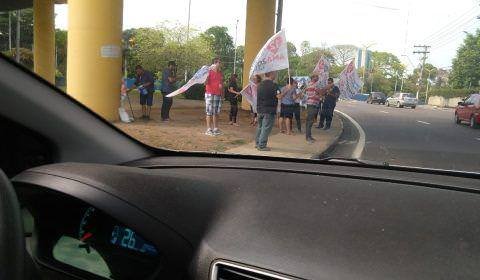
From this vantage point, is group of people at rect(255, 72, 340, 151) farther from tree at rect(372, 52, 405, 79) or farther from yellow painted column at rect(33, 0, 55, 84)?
yellow painted column at rect(33, 0, 55, 84)

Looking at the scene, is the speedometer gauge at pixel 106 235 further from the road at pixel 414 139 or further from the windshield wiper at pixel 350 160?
the road at pixel 414 139

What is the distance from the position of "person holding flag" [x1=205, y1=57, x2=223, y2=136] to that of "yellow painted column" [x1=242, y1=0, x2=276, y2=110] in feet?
4.28

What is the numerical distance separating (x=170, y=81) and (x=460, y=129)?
195cm

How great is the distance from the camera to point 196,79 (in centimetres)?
387

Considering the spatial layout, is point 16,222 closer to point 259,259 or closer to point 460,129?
point 259,259

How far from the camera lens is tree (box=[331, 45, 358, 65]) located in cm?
303

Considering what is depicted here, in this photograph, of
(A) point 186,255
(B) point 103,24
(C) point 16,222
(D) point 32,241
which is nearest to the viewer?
(C) point 16,222

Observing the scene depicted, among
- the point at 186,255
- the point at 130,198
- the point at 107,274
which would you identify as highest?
the point at 130,198

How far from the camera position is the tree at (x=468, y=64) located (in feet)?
7.33

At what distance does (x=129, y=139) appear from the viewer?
2.66 metres

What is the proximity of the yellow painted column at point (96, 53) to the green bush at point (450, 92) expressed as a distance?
2.06 m

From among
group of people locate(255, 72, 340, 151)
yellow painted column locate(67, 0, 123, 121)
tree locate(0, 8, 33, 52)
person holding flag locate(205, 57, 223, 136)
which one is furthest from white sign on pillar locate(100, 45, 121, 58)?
group of people locate(255, 72, 340, 151)

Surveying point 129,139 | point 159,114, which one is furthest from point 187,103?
point 129,139

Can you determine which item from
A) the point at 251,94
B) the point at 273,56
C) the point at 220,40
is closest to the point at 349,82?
the point at 273,56
